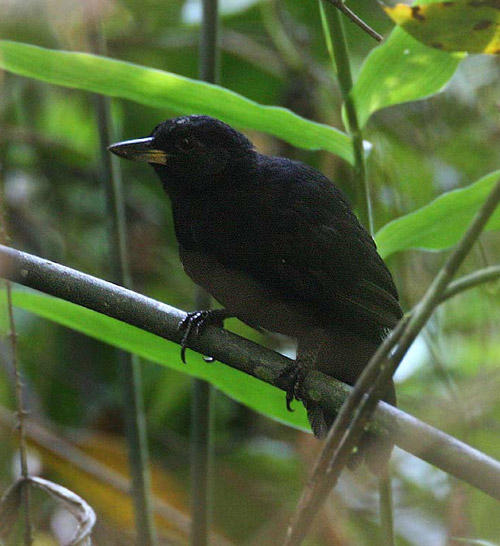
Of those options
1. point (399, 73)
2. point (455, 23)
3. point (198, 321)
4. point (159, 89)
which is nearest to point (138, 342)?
point (198, 321)

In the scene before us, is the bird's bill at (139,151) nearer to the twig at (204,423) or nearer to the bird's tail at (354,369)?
the twig at (204,423)

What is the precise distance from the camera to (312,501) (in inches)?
33.5

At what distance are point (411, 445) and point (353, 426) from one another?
136mm

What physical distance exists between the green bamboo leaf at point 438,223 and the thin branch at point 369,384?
2.34 feet

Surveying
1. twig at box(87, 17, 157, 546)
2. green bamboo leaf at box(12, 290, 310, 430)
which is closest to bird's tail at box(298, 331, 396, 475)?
green bamboo leaf at box(12, 290, 310, 430)

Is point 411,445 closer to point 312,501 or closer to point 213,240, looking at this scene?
point 312,501

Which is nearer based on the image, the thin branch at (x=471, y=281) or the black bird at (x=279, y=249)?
the thin branch at (x=471, y=281)

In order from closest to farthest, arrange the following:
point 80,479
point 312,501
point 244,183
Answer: point 312,501 < point 244,183 < point 80,479

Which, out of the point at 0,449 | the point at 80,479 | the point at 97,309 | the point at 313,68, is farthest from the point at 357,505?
the point at 97,309

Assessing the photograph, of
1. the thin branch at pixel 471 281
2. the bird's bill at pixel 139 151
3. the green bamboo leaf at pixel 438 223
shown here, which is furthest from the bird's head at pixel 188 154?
the thin branch at pixel 471 281

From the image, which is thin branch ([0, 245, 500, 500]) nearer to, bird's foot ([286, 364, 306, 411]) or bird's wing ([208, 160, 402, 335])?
bird's foot ([286, 364, 306, 411])

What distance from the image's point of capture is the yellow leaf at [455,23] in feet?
3.96

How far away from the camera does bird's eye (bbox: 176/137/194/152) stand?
6.63 ft

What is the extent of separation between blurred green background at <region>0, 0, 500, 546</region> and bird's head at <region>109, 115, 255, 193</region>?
0.69 meters
